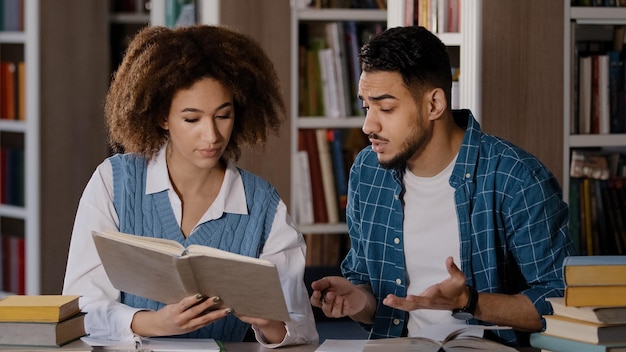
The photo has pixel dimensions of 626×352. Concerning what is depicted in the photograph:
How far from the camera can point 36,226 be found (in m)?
5.16

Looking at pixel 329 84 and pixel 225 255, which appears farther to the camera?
pixel 329 84

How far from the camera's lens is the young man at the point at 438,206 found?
8.05 ft

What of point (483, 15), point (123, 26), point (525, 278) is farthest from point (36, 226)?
point (525, 278)

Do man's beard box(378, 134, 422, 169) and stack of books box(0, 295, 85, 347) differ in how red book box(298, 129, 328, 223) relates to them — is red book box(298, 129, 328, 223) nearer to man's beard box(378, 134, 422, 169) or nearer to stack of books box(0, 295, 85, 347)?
man's beard box(378, 134, 422, 169)

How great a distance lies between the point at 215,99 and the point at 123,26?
3644 millimetres

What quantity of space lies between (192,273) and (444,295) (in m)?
0.52

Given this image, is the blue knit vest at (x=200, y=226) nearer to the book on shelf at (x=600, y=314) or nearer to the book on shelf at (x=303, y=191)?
the book on shelf at (x=600, y=314)

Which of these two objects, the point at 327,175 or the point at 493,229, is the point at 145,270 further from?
the point at 327,175

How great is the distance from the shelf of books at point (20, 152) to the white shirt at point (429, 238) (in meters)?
2.97

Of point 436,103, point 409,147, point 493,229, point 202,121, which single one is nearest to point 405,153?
point 409,147

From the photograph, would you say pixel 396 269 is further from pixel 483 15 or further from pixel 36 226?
pixel 36 226

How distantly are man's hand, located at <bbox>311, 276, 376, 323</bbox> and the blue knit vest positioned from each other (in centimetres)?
17

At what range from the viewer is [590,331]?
1.95 m

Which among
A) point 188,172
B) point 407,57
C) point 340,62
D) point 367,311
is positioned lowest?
point 367,311
